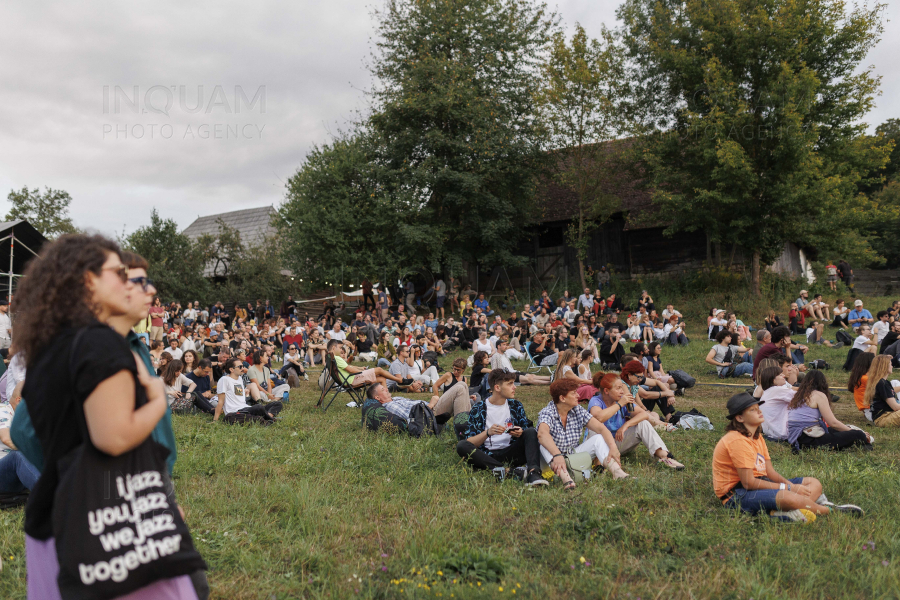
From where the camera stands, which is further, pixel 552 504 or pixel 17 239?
pixel 17 239

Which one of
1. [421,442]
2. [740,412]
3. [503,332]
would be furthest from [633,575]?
[503,332]

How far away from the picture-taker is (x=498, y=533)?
4.39 metres

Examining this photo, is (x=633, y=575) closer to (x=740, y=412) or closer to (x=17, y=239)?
(x=740, y=412)

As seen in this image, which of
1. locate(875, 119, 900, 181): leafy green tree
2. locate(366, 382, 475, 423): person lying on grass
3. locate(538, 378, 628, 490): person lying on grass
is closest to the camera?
locate(538, 378, 628, 490): person lying on grass

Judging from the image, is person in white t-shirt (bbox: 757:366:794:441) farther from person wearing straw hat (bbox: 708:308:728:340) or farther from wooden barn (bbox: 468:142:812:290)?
wooden barn (bbox: 468:142:812:290)

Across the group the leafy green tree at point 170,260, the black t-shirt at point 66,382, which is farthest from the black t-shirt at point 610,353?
the leafy green tree at point 170,260

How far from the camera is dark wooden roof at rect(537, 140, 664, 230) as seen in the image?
78.8ft

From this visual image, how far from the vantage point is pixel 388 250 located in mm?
25609

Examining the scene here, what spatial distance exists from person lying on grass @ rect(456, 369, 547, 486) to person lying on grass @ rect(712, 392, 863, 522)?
173 centimetres

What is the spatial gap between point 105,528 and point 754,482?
4634 mm

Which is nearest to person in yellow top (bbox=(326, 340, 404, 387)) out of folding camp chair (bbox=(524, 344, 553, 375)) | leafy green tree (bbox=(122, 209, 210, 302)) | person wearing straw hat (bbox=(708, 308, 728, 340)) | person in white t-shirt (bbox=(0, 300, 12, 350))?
folding camp chair (bbox=(524, 344, 553, 375))

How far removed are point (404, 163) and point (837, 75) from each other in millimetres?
16108

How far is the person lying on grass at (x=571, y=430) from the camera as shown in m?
6.15

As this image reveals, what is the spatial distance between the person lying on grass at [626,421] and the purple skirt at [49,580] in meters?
5.28
